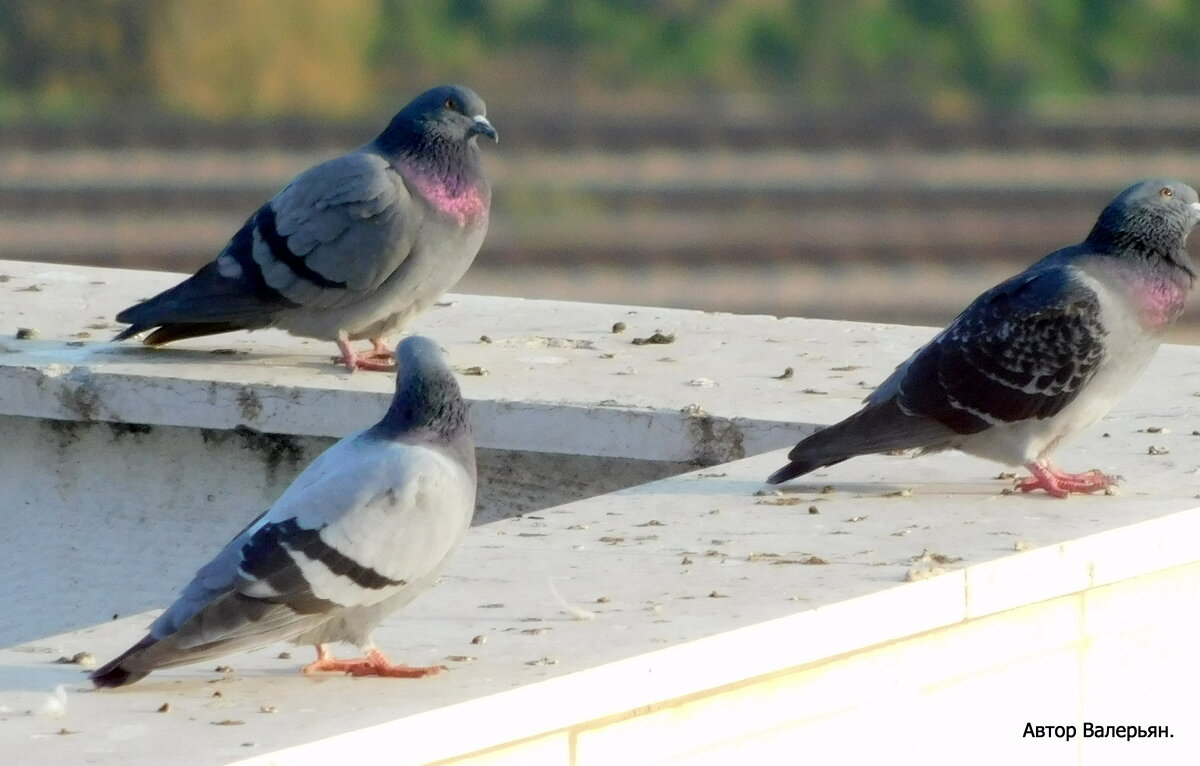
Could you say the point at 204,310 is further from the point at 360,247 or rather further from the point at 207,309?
the point at 360,247

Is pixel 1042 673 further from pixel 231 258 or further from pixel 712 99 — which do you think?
pixel 712 99

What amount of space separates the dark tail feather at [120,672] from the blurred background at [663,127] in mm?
13873

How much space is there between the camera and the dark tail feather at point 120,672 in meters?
3.20

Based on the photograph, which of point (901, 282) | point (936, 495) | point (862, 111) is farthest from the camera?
point (862, 111)

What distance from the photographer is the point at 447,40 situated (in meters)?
30.0

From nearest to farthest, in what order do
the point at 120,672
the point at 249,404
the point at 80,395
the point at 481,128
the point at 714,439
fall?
the point at 120,672 < the point at 714,439 < the point at 249,404 < the point at 80,395 < the point at 481,128

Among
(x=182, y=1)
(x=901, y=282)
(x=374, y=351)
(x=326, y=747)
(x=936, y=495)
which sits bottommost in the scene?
(x=326, y=747)

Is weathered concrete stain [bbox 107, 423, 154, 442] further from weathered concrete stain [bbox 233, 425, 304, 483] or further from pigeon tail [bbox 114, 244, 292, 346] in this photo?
pigeon tail [bbox 114, 244, 292, 346]

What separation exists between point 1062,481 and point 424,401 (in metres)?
1.75

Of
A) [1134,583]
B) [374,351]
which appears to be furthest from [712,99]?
[1134,583]

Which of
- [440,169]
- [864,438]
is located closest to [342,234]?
[440,169]

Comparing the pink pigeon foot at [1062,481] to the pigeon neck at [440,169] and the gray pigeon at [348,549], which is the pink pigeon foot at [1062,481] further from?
the pigeon neck at [440,169]

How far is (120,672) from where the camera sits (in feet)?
10.6

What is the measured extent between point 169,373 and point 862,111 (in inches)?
808
